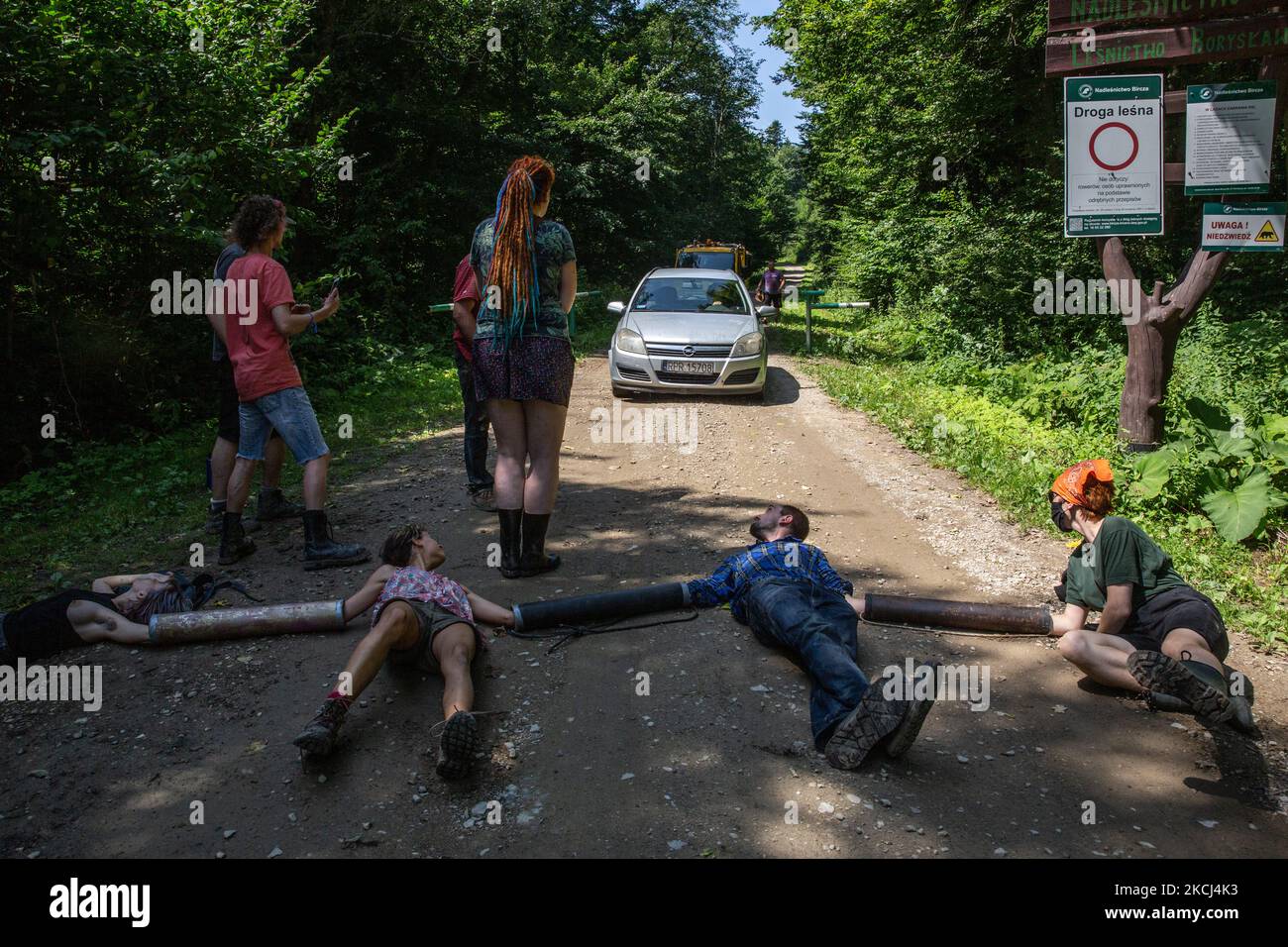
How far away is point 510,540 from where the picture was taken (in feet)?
18.5

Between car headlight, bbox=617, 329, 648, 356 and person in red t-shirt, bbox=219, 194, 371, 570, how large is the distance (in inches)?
232

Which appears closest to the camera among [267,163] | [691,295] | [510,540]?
[510,540]

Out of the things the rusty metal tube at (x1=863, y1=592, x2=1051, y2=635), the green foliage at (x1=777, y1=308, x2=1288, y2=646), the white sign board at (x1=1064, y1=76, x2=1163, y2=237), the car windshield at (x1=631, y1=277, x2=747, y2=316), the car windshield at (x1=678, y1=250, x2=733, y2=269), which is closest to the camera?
the rusty metal tube at (x1=863, y1=592, x2=1051, y2=635)

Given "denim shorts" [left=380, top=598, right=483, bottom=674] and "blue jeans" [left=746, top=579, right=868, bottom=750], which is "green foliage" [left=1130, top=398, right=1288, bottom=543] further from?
"denim shorts" [left=380, top=598, right=483, bottom=674]

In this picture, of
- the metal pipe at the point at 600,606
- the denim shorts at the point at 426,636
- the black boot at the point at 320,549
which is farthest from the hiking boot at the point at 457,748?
the black boot at the point at 320,549

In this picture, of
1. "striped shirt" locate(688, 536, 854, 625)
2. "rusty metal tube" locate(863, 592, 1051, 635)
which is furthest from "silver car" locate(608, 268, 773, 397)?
"rusty metal tube" locate(863, 592, 1051, 635)

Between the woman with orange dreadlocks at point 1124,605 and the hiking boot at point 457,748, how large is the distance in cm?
265

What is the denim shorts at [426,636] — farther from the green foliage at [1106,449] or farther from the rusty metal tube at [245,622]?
the green foliage at [1106,449]

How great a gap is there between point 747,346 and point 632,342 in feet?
4.67

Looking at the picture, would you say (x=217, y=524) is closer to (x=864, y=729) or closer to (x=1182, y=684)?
(x=864, y=729)

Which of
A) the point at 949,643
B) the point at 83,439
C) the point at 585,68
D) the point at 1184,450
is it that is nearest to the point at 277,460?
the point at 83,439

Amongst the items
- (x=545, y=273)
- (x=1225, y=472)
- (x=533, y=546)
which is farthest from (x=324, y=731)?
(x=1225, y=472)

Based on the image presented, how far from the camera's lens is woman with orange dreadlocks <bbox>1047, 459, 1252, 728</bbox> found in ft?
13.6

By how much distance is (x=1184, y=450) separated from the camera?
7.20 m
